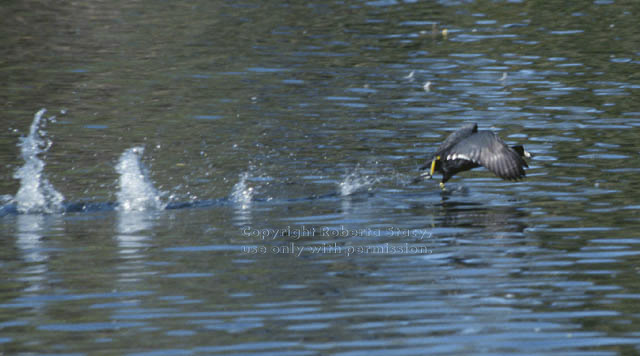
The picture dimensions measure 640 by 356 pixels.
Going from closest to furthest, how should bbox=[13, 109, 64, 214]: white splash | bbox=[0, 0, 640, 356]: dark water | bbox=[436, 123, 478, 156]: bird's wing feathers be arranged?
bbox=[0, 0, 640, 356]: dark water, bbox=[13, 109, 64, 214]: white splash, bbox=[436, 123, 478, 156]: bird's wing feathers

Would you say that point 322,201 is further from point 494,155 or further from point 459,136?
point 494,155

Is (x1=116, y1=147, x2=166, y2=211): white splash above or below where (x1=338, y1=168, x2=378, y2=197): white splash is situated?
above

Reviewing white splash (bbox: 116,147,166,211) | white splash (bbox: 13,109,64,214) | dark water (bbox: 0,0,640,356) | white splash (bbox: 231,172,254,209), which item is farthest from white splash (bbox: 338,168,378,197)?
white splash (bbox: 13,109,64,214)

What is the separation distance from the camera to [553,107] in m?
21.7

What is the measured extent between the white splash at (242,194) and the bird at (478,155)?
240cm

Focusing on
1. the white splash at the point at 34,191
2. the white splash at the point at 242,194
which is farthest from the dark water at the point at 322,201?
the white splash at the point at 34,191

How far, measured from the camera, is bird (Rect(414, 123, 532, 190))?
1402 centimetres

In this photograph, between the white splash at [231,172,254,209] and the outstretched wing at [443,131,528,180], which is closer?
the outstretched wing at [443,131,528,180]

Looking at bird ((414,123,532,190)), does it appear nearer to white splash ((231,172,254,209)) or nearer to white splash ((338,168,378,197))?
white splash ((338,168,378,197))

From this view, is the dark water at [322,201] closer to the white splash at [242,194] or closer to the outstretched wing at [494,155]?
the white splash at [242,194]

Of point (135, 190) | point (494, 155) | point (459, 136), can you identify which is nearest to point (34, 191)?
point (135, 190)

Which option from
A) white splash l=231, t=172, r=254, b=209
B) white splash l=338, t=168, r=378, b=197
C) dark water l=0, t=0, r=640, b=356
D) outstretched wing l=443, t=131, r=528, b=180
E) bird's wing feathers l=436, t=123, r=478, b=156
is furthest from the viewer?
white splash l=338, t=168, r=378, b=197

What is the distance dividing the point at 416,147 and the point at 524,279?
25.4 ft

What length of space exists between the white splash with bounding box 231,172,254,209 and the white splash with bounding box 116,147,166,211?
37.4 inches
